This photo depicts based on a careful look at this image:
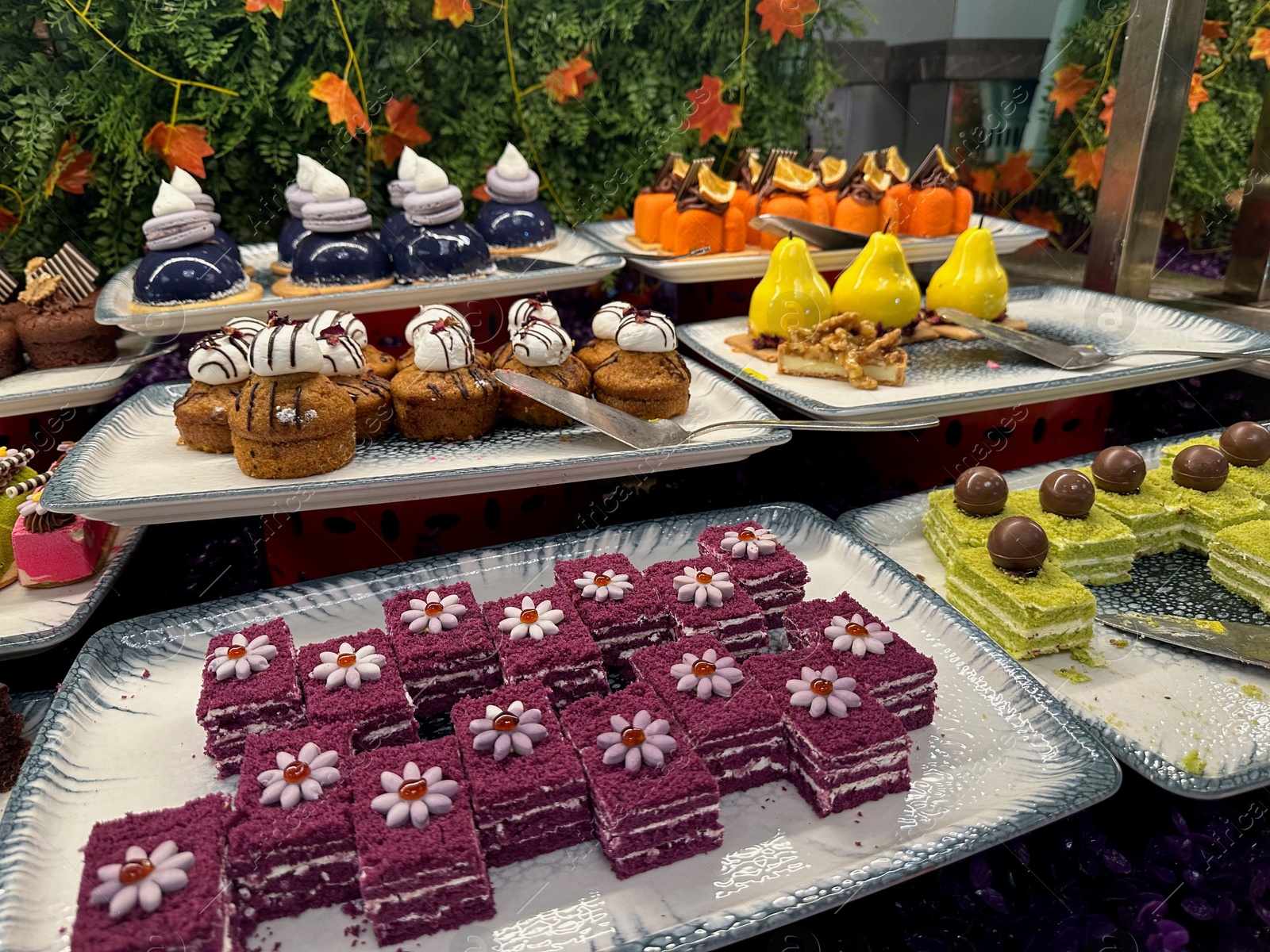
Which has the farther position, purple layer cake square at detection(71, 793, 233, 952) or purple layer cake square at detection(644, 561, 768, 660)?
purple layer cake square at detection(644, 561, 768, 660)

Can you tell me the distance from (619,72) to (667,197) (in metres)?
0.59

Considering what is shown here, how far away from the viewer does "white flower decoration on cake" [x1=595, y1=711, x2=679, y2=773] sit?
59.2 inches

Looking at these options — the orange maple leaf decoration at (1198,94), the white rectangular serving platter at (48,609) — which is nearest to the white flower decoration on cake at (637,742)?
the white rectangular serving platter at (48,609)

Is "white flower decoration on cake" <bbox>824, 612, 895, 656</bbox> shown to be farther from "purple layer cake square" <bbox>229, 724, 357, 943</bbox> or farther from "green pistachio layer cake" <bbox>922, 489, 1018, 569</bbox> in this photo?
"purple layer cake square" <bbox>229, 724, 357, 943</bbox>

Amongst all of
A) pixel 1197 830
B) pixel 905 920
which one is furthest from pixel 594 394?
pixel 1197 830

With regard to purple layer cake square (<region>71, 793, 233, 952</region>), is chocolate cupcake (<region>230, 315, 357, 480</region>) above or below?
Answer: above

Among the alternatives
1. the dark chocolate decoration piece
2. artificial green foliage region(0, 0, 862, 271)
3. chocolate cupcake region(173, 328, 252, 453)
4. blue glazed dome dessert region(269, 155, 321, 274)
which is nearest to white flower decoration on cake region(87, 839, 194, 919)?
chocolate cupcake region(173, 328, 252, 453)

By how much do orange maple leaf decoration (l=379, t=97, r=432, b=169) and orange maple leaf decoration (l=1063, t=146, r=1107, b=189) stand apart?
2.70 metres

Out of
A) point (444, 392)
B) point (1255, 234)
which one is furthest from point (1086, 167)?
point (444, 392)

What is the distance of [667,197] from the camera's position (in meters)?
3.68

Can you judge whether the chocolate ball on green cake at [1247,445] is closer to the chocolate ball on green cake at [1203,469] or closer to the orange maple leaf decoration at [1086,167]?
the chocolate ball on green cake at [1203,469]

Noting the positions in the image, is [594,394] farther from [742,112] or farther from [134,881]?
[742,112]

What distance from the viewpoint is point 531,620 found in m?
1.85

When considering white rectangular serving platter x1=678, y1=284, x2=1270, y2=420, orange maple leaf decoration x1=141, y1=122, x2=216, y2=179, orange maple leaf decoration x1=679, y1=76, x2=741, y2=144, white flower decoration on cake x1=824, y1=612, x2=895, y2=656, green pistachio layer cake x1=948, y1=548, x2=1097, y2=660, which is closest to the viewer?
white flower decoration on cake x1=824, y1=612, x2=895, y2=656
